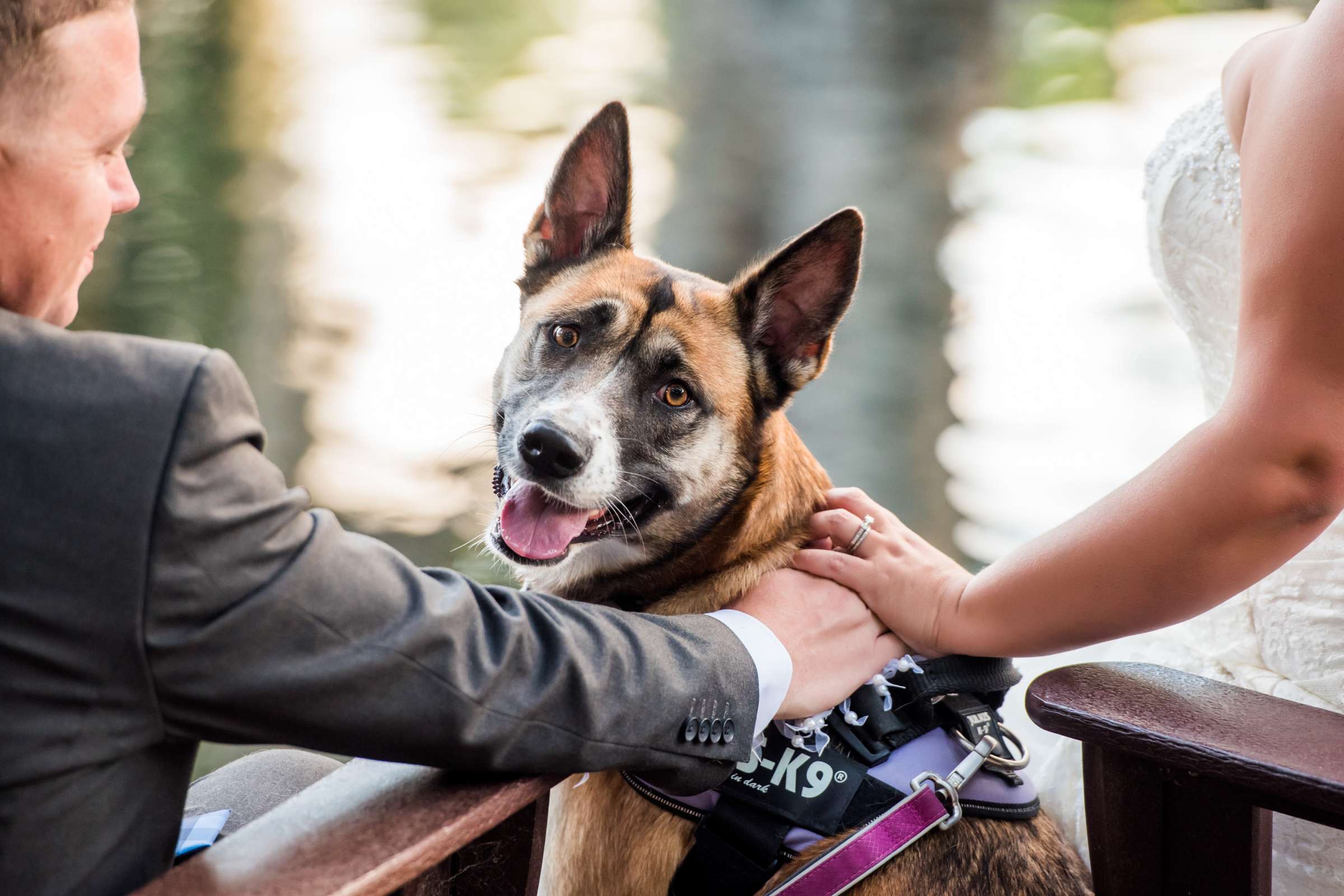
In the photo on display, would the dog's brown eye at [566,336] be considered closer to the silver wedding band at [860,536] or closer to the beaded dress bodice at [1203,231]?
the silver wedding band at [860,536]

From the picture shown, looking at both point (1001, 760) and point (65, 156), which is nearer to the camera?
point (65, 156)

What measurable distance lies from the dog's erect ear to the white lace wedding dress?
0.80m

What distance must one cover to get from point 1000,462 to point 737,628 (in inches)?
116

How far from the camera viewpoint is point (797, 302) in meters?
1.48

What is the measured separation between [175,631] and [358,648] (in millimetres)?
126

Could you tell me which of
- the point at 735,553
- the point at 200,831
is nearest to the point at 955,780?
the point at 735,553

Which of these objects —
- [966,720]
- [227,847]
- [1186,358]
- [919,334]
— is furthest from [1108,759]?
[1186,358]

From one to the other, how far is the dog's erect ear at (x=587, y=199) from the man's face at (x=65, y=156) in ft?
2.60

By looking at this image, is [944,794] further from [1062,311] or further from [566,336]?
[1062,311]

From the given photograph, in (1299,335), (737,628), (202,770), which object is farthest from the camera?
(202,770)

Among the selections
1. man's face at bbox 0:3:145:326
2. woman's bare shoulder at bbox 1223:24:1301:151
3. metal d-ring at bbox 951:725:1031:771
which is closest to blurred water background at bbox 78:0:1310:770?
woman's bare shoulder at bbox 1223:24:1301:151

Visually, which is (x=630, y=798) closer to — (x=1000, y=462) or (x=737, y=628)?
(x=737, y=628)

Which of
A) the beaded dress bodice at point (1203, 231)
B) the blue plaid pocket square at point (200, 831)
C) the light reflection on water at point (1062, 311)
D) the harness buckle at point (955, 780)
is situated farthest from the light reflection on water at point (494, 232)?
the harness buckle at point (955, 780)

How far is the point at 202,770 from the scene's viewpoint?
336cm
